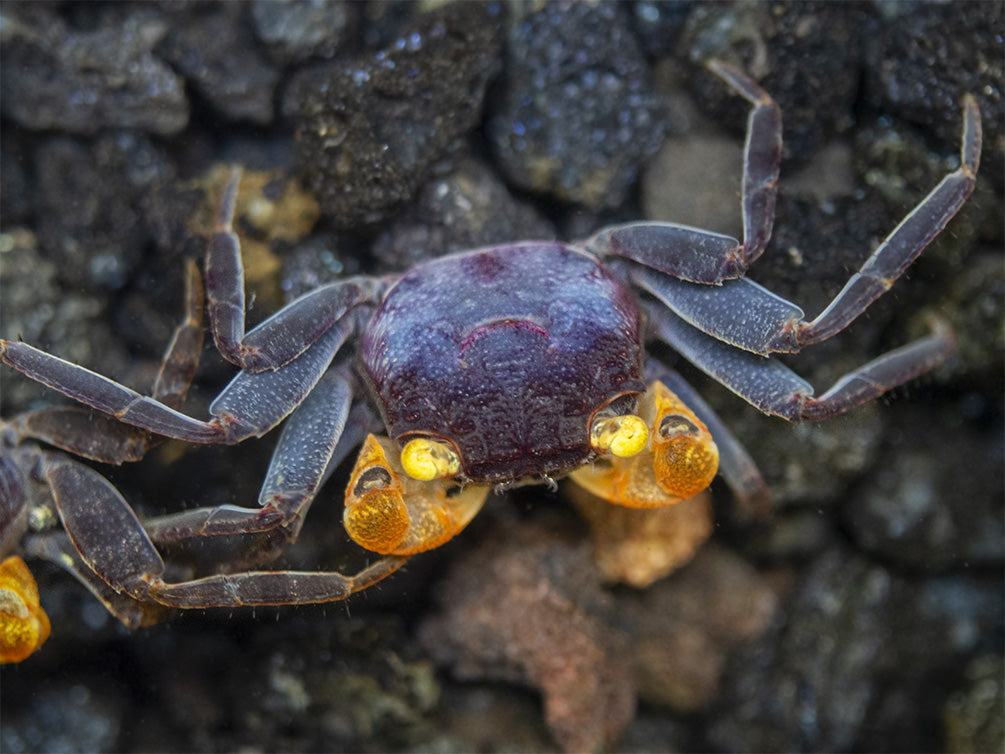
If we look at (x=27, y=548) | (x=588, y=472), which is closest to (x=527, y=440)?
(x=588, y=472)

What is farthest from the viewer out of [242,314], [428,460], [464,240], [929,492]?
[929,492]

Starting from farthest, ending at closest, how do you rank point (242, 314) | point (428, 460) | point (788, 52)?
point (788, 52) < point (242, 314) < point (428, 460)

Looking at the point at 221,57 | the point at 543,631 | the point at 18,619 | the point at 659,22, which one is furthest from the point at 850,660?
the point at 221,57

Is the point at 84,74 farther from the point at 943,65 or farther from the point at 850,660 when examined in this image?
the point at 850,660

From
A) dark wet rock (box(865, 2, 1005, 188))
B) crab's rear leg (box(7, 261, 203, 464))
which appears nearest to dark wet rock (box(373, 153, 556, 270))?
crab's rear leg (box(7, 261, 203, 464))

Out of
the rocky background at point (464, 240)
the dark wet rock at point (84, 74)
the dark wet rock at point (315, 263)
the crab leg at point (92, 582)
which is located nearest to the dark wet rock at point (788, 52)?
the rocky background at point (464, 240)

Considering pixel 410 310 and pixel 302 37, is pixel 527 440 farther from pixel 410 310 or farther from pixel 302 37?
pixel 302 37

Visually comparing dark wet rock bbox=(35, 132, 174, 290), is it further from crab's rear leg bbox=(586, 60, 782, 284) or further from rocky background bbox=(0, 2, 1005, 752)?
crab's rear leg bbox=(586, 60, 782, 284)
